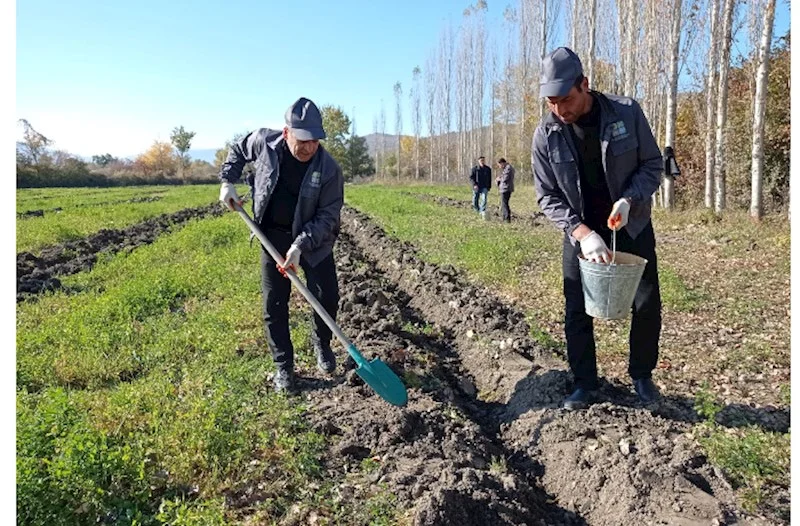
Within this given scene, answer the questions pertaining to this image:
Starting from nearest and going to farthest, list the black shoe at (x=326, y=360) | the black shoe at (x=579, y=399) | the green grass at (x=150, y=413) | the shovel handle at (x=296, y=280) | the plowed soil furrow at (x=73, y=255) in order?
the green grass at (x=150, y=413) < the black shoe at (x=579, y=399) < the shovel handle at (x=296, y=280) < the black shoe at (x=326, y=360) < the plowed soil furrow at (x=73, y=255)

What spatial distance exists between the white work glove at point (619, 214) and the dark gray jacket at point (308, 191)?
1.64 m

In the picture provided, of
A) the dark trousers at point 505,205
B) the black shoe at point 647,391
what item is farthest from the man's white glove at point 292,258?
the dark trousers at point 505,205

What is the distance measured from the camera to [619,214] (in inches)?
123

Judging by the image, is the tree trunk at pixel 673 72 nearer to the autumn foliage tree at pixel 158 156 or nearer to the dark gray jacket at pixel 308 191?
the dark gray jacket at pixel 308 191

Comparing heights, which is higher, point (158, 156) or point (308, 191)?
point (158, 156)

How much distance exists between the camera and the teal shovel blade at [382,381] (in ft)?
11.7

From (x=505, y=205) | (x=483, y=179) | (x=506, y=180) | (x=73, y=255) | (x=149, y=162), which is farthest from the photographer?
(x=149, y=162)

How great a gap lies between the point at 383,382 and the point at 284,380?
2.41 feet

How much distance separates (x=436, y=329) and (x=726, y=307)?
281cm

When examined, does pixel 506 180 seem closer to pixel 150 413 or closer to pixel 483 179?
pixel 483 179

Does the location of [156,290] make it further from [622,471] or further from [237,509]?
[622,471]

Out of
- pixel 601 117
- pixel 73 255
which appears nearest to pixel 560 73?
pixel 601 117

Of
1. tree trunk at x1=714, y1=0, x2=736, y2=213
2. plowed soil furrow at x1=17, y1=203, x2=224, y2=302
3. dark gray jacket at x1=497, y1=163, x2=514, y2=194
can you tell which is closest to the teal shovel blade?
plowed soil furrow at x1=17, y1=203, x2=224, y2=302

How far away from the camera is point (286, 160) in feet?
12.7
